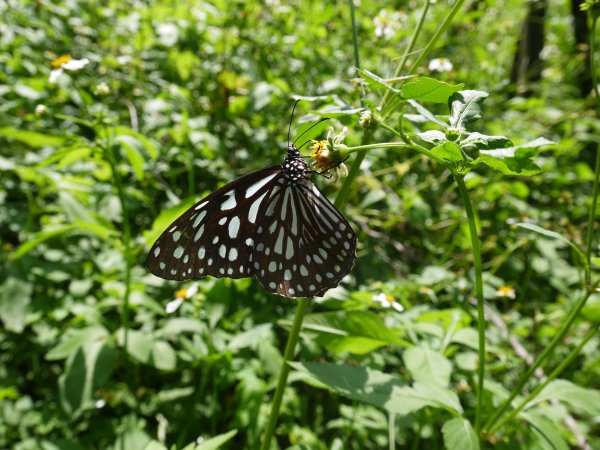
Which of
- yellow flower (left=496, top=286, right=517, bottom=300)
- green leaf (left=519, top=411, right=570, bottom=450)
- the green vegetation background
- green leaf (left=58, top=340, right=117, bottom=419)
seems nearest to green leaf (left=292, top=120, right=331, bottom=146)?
the green vegetation background

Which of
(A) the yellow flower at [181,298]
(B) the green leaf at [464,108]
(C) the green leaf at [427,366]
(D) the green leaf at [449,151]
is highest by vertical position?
(B) the green leaf at [464,108]

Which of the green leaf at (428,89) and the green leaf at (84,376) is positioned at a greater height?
the green leaf at (428,89)

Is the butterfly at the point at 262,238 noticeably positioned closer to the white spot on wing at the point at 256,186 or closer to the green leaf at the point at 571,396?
the white spot on wing at the point at 256,186

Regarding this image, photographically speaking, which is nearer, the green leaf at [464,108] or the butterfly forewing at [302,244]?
the green leaf at [464,108]

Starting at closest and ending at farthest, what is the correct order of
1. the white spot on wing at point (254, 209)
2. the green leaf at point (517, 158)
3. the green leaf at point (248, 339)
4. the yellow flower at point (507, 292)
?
the green leaf at point (517, 158) < the white spot on wing at point (254, 209) < the green leaf at point (248, 339) < the yellow flower at point (507, 292)

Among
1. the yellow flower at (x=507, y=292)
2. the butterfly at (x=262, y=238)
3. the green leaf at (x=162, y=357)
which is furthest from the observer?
the yellow flower at (x=507, y=292)

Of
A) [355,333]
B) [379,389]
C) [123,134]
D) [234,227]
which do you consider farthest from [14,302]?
[379,389]

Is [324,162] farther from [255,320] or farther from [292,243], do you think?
[255,320]

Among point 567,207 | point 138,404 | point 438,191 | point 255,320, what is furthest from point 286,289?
point 567,207

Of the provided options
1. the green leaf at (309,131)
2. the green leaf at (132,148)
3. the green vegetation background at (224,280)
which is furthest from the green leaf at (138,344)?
the green leaf at (309,131)
